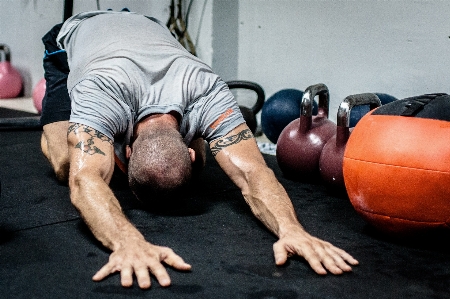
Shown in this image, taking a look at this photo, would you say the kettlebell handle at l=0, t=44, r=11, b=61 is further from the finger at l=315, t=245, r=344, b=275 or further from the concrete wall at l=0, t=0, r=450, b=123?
the finger at l=315, t=245, r=344, b=275

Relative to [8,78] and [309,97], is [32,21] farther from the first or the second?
[309,97]

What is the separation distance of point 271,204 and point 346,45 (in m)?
2.21

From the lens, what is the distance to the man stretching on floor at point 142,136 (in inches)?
71.9

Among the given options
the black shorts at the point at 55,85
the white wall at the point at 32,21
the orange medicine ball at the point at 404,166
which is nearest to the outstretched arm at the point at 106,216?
the orange medicine ball at the point at 404,166

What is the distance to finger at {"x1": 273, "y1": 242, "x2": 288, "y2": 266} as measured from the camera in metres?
1.80

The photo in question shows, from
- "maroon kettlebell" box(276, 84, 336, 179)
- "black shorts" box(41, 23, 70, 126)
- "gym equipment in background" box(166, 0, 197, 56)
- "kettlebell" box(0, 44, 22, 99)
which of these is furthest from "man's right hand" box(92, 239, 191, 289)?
"kettlebell" box(0, 44, 22, 99)

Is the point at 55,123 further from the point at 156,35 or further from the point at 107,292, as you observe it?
the point at 107,292

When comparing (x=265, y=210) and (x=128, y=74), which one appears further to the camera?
(x=128, y=74)

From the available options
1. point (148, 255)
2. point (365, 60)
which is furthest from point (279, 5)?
point (148, 255)

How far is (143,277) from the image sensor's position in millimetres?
1618

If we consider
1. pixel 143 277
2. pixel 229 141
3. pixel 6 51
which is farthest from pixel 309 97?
pixel 6 51

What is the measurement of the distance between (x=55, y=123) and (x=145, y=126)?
2.87 feet

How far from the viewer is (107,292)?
1.58 meters

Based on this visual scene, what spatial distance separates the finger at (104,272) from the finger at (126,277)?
0.17 feet
